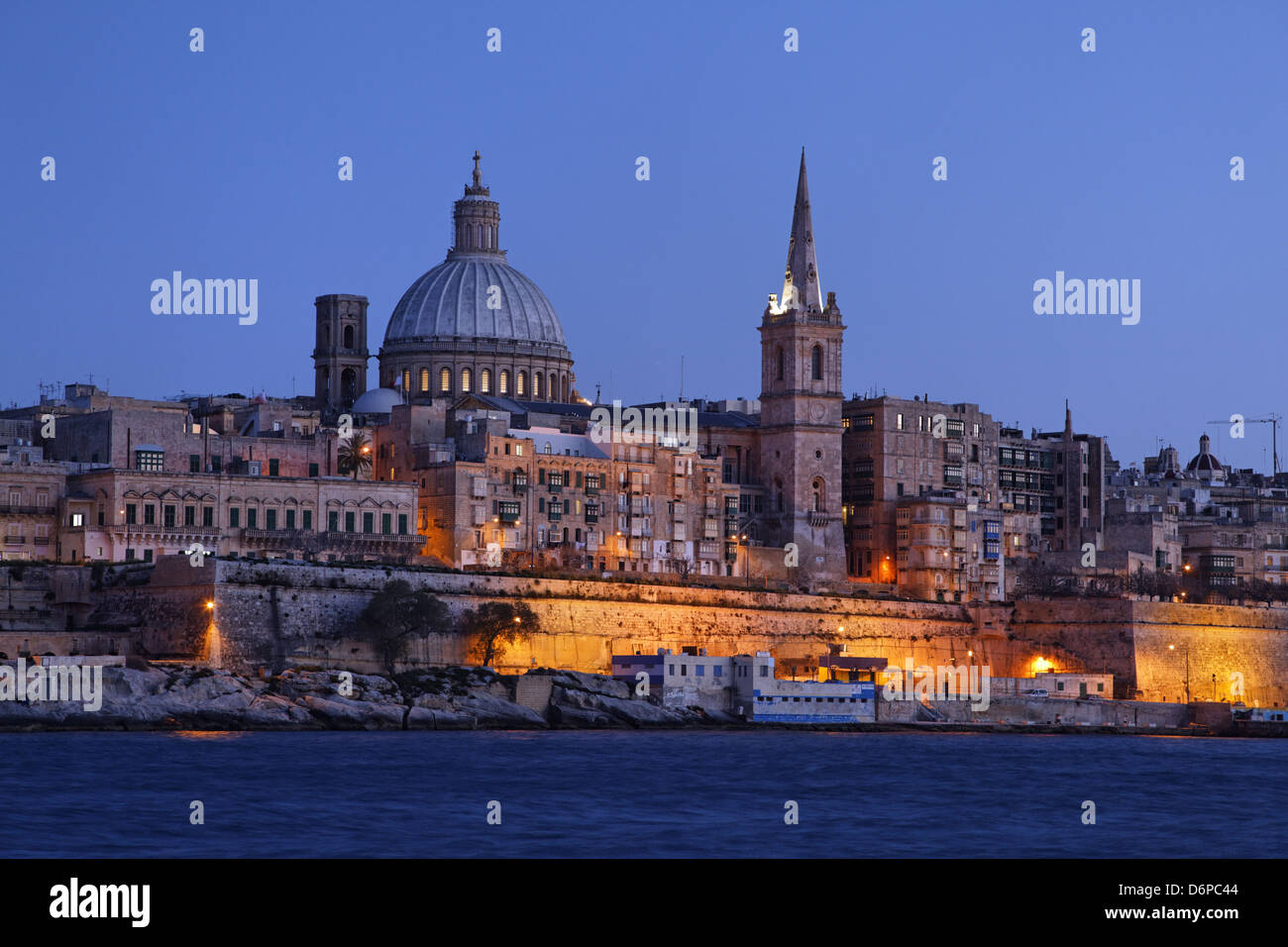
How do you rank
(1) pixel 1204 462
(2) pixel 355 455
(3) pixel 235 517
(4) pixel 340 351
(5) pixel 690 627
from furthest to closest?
(1) pixel 1204 462 → (4) pixel 340 351 → (2) pixel 355 455 → (5) pixel 690 627 → (3) pixel 235 517

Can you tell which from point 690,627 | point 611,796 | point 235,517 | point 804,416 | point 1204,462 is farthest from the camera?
point 1204,462

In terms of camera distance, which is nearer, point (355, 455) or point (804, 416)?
point (355, 455)

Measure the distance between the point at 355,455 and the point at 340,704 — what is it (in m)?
20.9

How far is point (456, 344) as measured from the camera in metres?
93.2

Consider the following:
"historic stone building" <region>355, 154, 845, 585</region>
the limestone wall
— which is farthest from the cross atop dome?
the limestone wall

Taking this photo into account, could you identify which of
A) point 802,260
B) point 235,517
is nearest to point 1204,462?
point 802,260

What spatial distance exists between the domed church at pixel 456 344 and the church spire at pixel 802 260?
45.4ft

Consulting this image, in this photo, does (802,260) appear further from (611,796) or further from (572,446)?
(611,796)

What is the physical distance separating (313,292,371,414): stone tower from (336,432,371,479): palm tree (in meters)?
14.7

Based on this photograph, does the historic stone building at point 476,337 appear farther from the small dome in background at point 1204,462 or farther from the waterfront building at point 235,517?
the small dome in background at point 1204,462

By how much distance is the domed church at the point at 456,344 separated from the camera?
304 ft

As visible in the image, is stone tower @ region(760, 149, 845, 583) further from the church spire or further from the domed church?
the domed church
